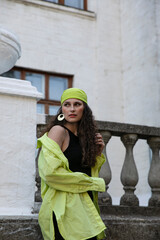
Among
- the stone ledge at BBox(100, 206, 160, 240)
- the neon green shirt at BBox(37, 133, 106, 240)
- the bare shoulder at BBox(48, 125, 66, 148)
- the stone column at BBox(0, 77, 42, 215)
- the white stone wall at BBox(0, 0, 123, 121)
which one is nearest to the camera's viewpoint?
the neon green shirt at BBox(37, 133, 106, 240)

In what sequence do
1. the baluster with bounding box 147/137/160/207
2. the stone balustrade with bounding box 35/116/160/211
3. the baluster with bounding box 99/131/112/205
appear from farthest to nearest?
the baluster with bounding box 147/137/160/207, the stone balustrade with bounding box 35/116/160/211, the baluster with bounding box 99/131/112/205

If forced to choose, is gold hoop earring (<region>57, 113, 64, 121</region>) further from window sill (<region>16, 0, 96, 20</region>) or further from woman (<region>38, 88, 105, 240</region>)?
window sill (<region>16, 0, 96, 20</region>)

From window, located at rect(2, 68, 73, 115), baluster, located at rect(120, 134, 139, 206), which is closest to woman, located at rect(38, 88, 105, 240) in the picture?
baluster, located at rect(120, 134, 139, 206)

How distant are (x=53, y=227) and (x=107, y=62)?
254 inches

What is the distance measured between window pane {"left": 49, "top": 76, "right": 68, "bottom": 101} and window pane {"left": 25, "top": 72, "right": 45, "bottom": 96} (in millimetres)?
183

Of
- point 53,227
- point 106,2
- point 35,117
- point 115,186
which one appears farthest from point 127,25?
point 53,227

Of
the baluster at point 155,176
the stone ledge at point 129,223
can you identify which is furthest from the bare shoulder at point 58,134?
the baluster at point 155,176

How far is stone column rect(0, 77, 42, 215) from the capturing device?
113 inches

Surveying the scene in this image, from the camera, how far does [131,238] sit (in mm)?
3033

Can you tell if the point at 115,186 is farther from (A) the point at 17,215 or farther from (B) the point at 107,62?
(A) the point at 17,215

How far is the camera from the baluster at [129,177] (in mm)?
3521

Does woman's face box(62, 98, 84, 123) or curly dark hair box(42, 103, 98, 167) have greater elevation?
woman's face box(62, 98, 84, 123)

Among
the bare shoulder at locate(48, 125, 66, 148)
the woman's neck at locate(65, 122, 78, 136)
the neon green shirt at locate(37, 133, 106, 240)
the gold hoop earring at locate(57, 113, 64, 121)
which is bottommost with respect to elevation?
the neon green shirt at locate(37, 133, 106, 240)

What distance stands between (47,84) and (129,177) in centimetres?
474
